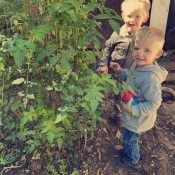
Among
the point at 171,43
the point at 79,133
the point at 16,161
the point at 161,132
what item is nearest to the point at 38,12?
the point at 79,133

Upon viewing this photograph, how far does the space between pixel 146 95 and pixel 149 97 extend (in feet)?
0.10

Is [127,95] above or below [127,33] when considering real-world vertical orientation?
below

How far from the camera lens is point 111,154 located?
366 centimetres

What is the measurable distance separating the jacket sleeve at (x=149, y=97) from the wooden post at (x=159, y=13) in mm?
2604

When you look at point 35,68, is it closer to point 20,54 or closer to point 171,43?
point 20,54

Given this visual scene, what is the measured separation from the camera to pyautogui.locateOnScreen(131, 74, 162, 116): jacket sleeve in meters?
2.92

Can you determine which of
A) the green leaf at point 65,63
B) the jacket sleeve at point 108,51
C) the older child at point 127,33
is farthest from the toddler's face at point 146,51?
the green leaf at point 65,63

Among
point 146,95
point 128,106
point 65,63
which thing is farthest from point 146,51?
point 65,63

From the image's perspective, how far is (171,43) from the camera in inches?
220

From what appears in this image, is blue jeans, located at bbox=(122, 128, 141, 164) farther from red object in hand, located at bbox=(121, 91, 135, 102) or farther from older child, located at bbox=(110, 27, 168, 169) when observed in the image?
red object in hand, located at bbox=(121, 91, 135, 102)

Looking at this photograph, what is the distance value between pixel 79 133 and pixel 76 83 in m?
0.76

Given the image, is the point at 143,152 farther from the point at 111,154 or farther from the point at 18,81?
the point at 18,81

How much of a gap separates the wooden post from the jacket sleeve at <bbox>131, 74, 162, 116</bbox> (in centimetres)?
260

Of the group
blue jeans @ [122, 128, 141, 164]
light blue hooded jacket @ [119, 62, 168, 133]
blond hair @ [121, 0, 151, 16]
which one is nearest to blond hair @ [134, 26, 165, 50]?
light blue hooded jacket @ [119, 62, 168, 133]
